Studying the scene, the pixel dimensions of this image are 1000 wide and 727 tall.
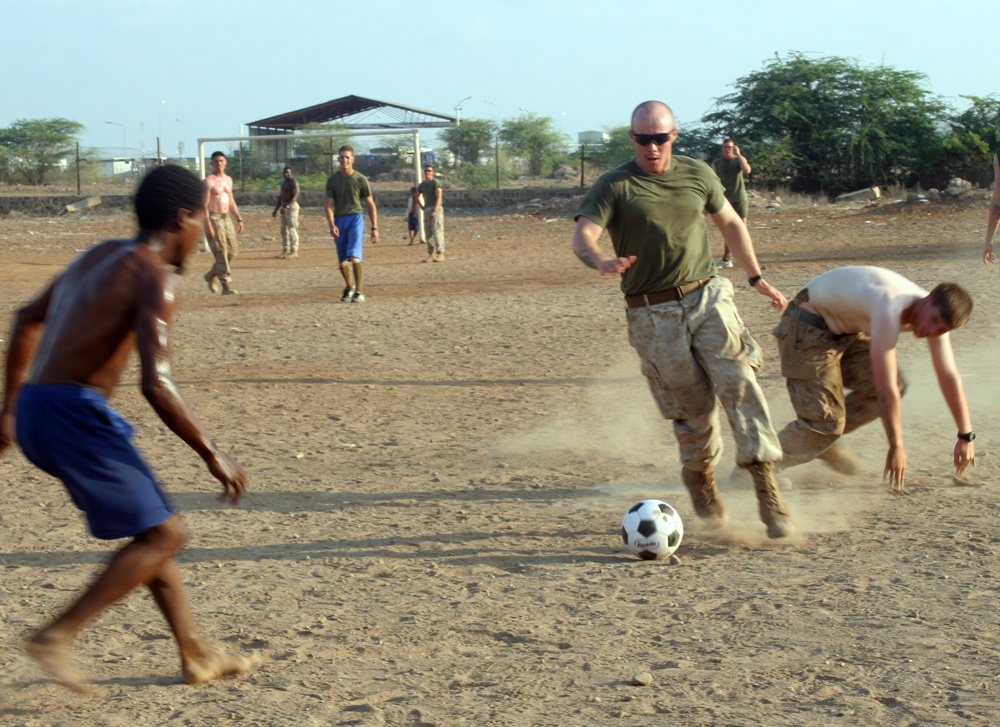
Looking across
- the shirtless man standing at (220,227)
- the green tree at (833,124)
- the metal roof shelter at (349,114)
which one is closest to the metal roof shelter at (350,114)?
the metal roof shelter at (349,114)

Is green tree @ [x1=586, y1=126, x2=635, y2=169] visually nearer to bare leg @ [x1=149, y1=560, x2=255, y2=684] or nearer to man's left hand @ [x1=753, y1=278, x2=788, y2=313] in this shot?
man's left hand @ [x1=753, y1=278, x2=788, y2=313]

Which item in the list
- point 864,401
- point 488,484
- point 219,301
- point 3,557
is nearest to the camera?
point 3,557

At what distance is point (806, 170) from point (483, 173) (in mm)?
12205

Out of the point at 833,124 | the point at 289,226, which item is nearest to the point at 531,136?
the point at 833,124

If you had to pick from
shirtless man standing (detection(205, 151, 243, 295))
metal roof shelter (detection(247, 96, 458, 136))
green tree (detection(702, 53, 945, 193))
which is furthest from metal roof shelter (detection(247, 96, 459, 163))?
shirtless man standing (detection(205, 151, 243, 295))

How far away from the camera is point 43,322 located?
3801 millimetres

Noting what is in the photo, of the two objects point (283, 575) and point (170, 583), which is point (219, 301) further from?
point (170, 583)

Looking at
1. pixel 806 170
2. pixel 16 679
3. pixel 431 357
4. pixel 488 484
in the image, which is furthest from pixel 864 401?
pixel 806 170

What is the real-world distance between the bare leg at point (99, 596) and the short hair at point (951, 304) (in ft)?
11.1

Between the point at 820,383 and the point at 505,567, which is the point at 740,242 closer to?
the point at 820,383

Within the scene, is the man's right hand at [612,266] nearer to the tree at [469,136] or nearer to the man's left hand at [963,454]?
the man's left hand at [963,454]

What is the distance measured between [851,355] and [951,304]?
1042mm

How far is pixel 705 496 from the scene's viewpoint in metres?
5.56

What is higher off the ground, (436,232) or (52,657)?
(436,232)
